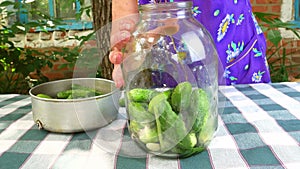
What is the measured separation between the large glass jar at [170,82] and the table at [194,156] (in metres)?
0.04

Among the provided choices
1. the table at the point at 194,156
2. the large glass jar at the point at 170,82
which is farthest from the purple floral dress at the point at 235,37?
the large glass jar at the point at 170,82

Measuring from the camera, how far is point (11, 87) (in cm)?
280

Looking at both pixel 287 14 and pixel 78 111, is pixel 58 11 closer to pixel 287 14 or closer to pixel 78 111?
pixel 287 14

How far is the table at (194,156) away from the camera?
0.64m

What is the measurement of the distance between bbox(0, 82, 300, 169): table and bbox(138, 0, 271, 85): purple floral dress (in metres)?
0.30

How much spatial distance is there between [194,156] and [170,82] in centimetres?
14

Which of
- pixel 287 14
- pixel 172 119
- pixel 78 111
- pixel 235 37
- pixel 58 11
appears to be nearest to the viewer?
pixel 172 119

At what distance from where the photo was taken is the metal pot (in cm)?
74

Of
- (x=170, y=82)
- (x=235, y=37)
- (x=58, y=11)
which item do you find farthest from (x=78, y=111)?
(x=58, y=11)

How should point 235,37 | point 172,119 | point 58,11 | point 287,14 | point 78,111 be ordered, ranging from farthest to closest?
1. point 58,11
2. point 287,14
3. point 235,37
4. point 78,111
5. point 172,119

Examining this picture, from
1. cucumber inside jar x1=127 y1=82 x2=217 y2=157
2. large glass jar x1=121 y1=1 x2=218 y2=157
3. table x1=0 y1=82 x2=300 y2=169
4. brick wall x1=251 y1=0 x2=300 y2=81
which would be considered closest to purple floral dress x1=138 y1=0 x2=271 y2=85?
table x1=0 y1=82 x2=300 y2=169

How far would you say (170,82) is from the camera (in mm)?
669

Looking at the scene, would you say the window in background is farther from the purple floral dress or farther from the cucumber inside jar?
the cucumber inside jar

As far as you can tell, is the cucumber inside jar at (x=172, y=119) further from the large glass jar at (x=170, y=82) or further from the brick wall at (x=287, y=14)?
the brick wall at (x=287, y=14)
